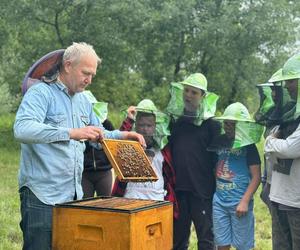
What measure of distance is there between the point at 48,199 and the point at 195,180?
6.57ft

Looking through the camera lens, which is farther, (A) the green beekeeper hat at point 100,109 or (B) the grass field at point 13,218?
(B) the grass field at point 13,218

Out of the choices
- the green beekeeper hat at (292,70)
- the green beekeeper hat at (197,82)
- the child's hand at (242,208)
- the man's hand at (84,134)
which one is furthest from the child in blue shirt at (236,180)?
the man's hand at (84,134)

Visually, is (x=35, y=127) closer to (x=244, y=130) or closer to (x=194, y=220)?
(x=244, y=130)

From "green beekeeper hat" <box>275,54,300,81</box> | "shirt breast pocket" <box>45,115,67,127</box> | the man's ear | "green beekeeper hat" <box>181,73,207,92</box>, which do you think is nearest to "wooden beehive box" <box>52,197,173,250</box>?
"shirt breast pocket" <box>45,115,67,127</box>

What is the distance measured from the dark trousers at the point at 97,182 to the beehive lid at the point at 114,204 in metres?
1.78

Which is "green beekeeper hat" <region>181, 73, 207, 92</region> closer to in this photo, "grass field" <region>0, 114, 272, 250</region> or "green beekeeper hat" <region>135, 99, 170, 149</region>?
"green beekeeper hat" <region>135, 99, 170, 149</region>

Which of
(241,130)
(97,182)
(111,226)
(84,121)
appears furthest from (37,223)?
(241,130)

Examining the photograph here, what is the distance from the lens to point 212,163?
5.34 m

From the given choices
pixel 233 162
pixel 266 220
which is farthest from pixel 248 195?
pixel 266 220

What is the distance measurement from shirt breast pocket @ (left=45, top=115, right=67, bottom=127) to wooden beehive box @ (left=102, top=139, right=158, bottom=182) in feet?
1.11

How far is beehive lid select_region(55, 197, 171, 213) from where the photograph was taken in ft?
10.4

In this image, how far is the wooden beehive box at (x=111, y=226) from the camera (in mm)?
3103

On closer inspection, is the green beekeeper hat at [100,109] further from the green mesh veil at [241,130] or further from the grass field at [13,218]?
the grass field at [13,218]

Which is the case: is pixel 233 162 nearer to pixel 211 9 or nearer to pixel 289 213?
pixel 289 213
